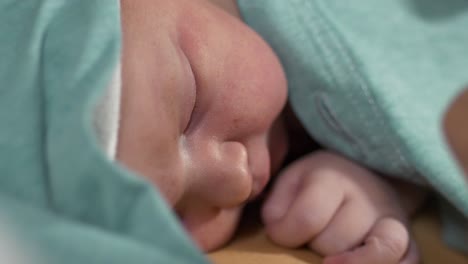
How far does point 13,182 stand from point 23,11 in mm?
171

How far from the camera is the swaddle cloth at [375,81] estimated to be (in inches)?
26.5

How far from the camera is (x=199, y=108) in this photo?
24.0 inches

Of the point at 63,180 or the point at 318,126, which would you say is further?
the point at 318,126

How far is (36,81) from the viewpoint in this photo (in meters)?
0.47

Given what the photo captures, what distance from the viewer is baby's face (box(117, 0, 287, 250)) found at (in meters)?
0.52

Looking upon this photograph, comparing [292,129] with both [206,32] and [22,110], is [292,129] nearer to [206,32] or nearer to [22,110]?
[206,32]

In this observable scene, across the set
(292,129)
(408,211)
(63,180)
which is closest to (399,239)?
(408,211)

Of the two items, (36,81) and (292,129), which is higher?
(36,81)

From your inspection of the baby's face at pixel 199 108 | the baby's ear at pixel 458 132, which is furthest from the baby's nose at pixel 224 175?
the baby's ear at pixel 458 132

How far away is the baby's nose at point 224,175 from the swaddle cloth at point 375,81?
123 mm

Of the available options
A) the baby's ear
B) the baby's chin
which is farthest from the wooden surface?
the baby's ear

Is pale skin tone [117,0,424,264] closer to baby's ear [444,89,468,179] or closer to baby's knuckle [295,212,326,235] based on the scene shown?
baby's knuckle [295,212,326,235]

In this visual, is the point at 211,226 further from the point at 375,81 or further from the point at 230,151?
the point at 375,81

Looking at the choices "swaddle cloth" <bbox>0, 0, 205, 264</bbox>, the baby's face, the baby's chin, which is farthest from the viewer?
the baby's chin
